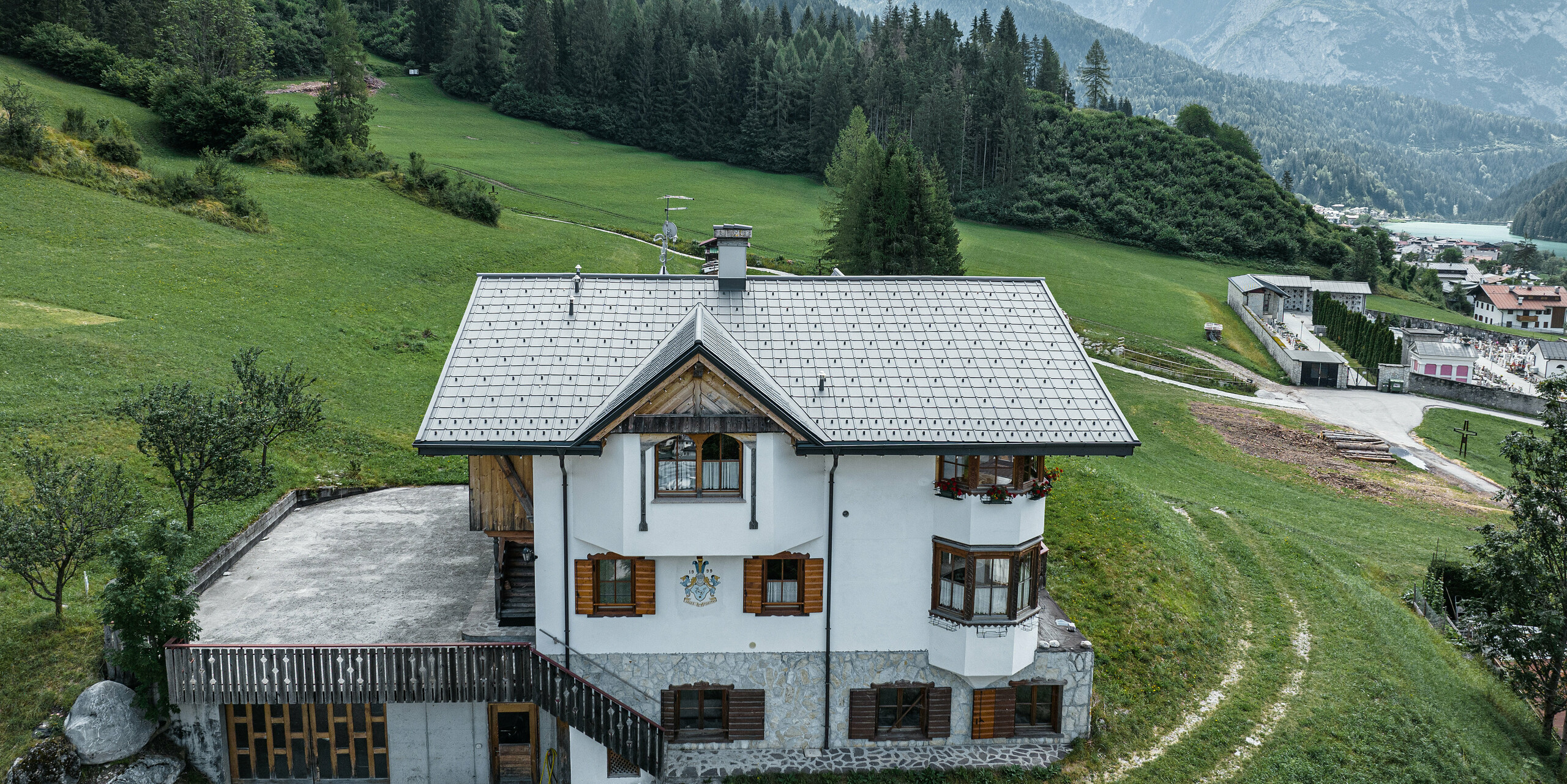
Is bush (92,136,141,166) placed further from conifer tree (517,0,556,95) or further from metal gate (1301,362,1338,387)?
conifer tree (517,0,556,95)

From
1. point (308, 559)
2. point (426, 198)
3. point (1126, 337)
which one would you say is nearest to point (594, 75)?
point (426, 198)

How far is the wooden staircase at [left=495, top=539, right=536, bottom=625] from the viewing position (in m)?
23.1

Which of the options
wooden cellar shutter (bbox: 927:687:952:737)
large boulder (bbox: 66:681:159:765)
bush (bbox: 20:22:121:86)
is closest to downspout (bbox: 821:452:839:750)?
wooden cellar shutter (bbox: 927:687:952:737)

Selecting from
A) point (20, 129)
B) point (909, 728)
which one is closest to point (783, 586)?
point (909, 728)

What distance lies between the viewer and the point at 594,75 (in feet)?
468

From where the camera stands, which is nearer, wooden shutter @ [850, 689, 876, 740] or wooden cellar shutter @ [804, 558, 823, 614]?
wooden cellar shutter @ [804, 558, 823, 614]

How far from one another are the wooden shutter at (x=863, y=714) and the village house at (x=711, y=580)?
0.07 meters

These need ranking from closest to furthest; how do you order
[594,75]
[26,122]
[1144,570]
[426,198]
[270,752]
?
[270,752] → [1144,570] → [26,122] → [426,198] → [594,75]

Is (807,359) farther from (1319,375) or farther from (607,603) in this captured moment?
(1319,375)

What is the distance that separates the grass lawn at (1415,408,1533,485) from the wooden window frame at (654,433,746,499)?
5501 centimetres

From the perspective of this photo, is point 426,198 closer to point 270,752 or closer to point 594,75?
point 270,752

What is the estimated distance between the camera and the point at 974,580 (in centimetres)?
2231

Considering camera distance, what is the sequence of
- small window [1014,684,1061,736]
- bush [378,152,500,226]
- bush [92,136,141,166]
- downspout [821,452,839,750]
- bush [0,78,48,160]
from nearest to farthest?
downspout [821,452,839,750] → small window [1014,684,1061,736] → bush [0,78,48,160] → bush [92,136,141,166] → bush [378,152,500,226]

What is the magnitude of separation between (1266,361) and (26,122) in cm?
8689
